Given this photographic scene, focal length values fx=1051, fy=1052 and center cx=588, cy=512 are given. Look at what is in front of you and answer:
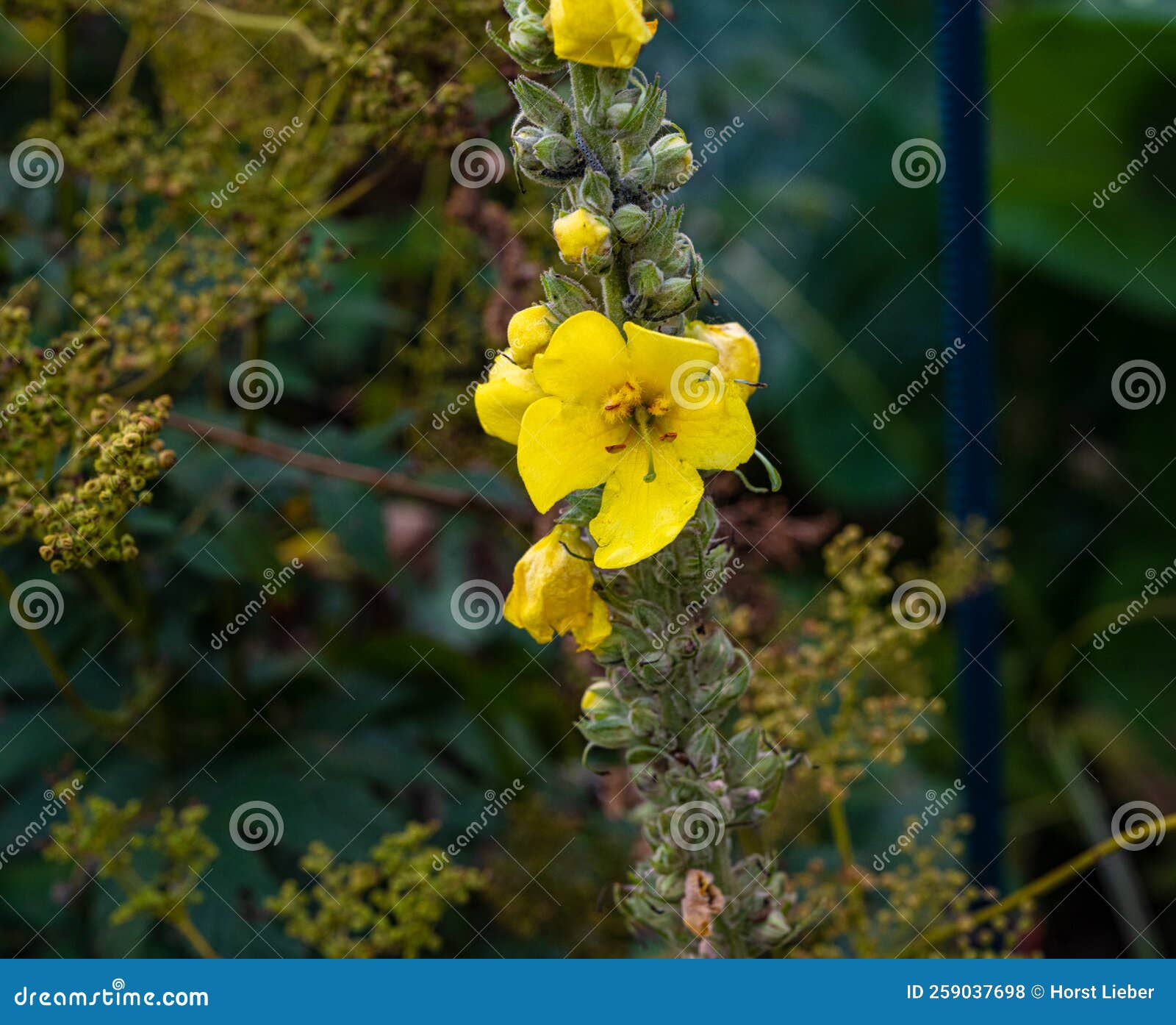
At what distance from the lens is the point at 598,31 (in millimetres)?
991

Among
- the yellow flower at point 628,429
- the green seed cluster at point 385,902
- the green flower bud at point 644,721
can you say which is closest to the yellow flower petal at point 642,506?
the yellow flower at point 628,429

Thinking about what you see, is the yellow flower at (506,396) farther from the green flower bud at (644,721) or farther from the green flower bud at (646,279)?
the green flower bud at (644,721)

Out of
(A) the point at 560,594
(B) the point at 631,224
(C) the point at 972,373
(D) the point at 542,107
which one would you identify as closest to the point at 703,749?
(A) the point at 560,594

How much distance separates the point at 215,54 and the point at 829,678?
1.66m

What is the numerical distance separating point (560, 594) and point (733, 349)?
34 centimetres

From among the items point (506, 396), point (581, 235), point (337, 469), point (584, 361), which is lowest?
point (337, 469)

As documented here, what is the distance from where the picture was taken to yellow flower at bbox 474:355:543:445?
1.15 meters

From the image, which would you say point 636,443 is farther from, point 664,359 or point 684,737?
point 684,737

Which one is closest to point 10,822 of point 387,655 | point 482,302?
point 387,655

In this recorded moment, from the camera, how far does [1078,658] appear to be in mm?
3102

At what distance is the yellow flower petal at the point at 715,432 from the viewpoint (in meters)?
1.09

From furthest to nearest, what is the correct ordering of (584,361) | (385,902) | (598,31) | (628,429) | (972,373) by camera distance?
1. (972,373)
2. (385,902)
3. (628,429)
4. (584,361)
5. (598,31)

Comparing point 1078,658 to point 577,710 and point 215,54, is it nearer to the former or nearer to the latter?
point 577,710

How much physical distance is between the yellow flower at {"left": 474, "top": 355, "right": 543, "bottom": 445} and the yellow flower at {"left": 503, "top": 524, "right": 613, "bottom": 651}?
5.1 inches
